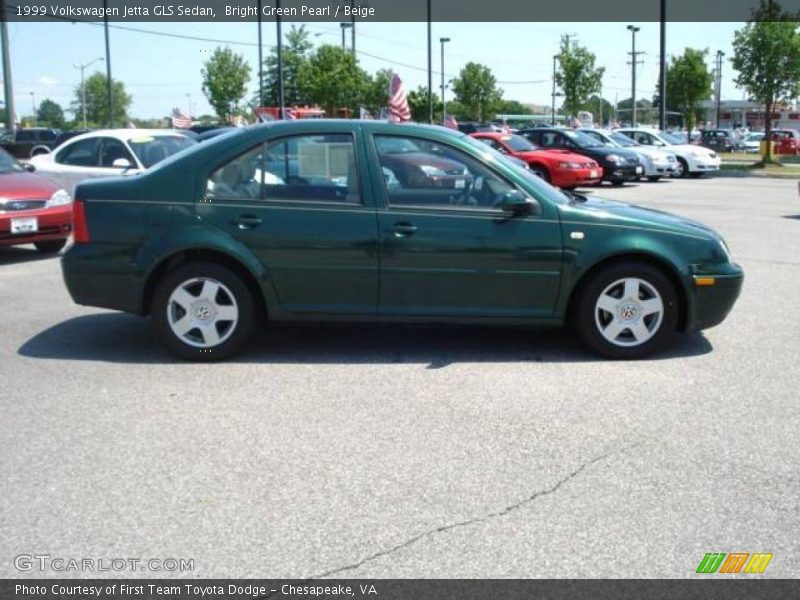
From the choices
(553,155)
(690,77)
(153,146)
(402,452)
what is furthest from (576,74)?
(402,452)

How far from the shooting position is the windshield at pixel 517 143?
2085 cm

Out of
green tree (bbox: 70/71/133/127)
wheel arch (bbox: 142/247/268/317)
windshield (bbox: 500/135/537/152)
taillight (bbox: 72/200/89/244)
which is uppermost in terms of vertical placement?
green tree (bbox: 70/71/133/127)

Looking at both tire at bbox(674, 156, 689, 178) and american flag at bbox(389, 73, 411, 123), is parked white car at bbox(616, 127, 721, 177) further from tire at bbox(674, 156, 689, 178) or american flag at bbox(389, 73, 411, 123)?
american flag at bbox(389, 73, 411, 123)

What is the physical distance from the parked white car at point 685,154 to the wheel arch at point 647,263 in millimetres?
22014

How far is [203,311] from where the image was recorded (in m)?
5.82

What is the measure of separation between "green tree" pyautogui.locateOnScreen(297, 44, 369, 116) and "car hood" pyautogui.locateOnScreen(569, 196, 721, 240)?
1533 inches

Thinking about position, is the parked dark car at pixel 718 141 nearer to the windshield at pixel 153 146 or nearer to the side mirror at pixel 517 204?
the windshield at pixel 153 146

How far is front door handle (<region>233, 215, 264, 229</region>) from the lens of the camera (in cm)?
575

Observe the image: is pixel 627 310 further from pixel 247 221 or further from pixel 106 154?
pixel 106 154

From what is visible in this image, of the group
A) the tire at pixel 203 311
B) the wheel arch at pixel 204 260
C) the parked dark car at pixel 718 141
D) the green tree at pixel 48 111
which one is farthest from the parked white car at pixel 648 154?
the green tree at pixel 48 111

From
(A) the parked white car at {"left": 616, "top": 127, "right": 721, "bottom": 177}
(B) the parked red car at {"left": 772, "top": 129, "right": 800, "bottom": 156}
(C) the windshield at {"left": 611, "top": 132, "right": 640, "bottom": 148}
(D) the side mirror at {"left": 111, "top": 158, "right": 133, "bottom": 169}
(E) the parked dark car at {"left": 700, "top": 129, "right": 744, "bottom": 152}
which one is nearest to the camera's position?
(D) the side mirror at {"left": 111, "top": 158, "right": 133, "bottom": 169}

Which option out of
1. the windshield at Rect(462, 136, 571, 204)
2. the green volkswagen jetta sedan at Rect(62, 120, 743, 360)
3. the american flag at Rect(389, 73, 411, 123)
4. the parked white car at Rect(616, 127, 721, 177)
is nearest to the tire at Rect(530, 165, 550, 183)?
the american flag at Rect(389, 73, 411, 123)

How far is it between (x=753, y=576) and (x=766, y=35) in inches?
1252

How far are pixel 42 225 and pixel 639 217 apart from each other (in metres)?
7.33
